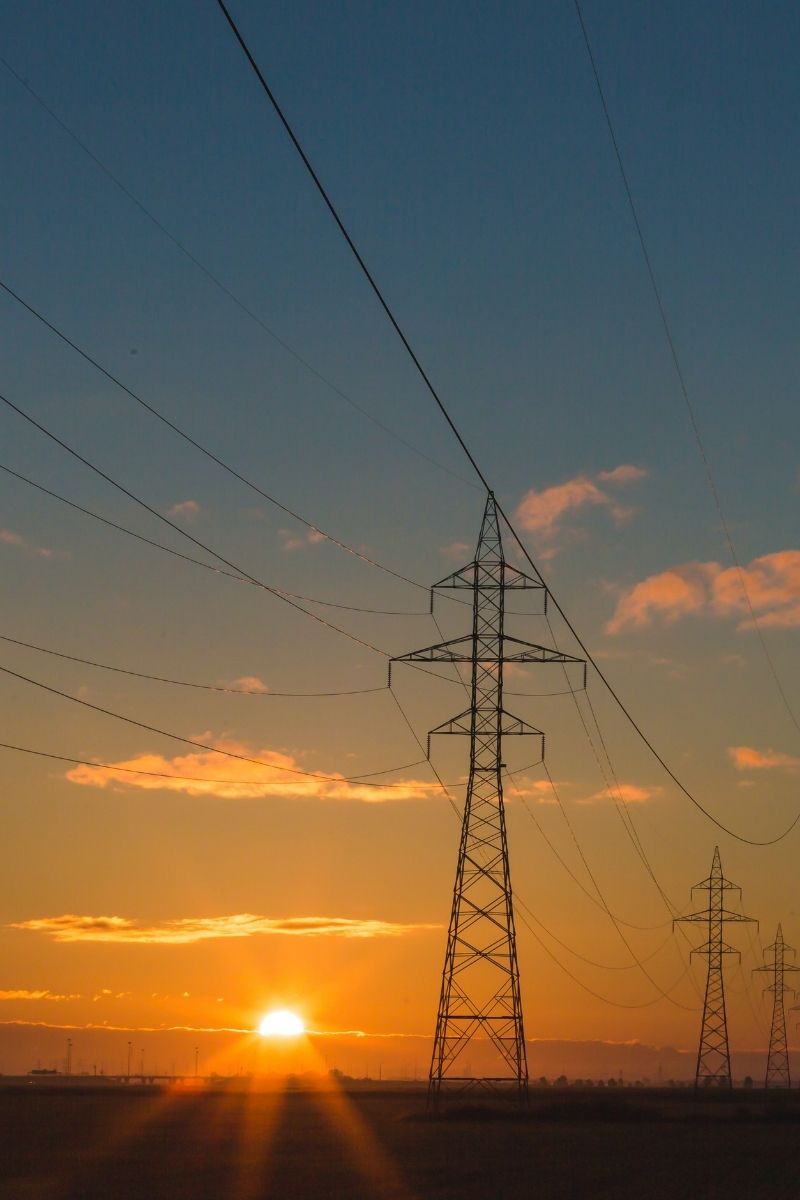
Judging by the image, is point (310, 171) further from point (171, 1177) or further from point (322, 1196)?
point (171, 1177)

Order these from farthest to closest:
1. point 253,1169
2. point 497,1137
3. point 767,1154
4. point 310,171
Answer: point 497,1137, point 767,1154, point 253,1169, point 310,171

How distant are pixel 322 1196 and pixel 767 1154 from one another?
23.3 meters

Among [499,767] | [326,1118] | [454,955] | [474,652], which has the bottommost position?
[326,1118]

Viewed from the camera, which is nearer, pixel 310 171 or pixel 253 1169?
pixel 310 171

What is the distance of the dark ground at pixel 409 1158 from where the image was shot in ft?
113

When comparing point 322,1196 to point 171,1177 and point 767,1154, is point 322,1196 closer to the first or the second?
point 171,1177

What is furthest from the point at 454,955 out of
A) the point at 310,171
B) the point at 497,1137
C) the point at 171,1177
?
the point at 310,171

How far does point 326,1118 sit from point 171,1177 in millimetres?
45479

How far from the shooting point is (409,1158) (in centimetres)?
4381

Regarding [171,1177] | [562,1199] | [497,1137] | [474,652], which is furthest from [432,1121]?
[562,1199]

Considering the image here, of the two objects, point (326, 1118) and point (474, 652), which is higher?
point (474, 652)

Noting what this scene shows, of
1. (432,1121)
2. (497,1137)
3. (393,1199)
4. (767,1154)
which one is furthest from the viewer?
Result: (432,1121)

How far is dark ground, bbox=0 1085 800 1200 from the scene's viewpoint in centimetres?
3453

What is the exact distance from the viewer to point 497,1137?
53500mm
